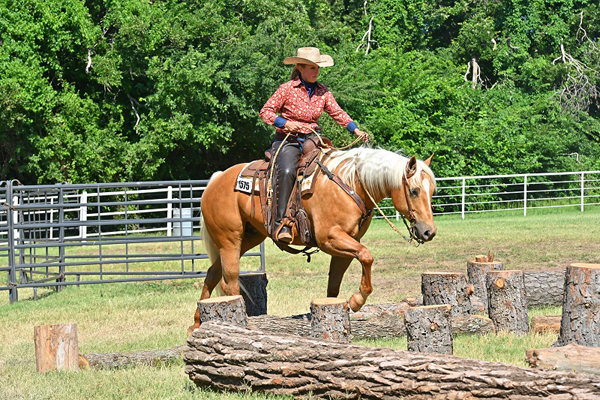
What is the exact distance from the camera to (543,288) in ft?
32.4

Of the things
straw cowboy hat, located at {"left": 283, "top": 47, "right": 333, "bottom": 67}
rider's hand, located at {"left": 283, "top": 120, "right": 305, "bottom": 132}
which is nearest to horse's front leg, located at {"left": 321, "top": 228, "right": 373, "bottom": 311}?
rider's hand, located at {"left": 283, "top": 120, "right": 305, "bottom": 132}

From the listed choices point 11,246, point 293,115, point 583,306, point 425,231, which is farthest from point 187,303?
point 583,306

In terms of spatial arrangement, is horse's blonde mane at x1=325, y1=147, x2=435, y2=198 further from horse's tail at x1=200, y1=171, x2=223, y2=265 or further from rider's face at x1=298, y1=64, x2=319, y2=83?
horse's tail at x1=200, y1=171, x2=223, y2=265

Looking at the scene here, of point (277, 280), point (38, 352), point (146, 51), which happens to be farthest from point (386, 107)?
point (38, 352)

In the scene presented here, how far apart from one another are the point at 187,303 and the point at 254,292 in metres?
2.69

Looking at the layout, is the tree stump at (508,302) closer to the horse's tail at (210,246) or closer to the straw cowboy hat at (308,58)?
the straw cowboy hat at (308,58)

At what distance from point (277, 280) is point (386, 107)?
1850 centimetres

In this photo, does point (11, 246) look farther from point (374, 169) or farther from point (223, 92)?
point (223, 92)

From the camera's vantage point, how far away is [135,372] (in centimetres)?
655

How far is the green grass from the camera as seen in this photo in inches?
247

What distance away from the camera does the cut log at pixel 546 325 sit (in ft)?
26.1

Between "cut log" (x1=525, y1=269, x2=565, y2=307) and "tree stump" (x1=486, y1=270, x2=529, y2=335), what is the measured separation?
1796mm

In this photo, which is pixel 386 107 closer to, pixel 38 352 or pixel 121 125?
pixel 121 125

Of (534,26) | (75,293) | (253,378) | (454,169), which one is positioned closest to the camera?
(253,378)
